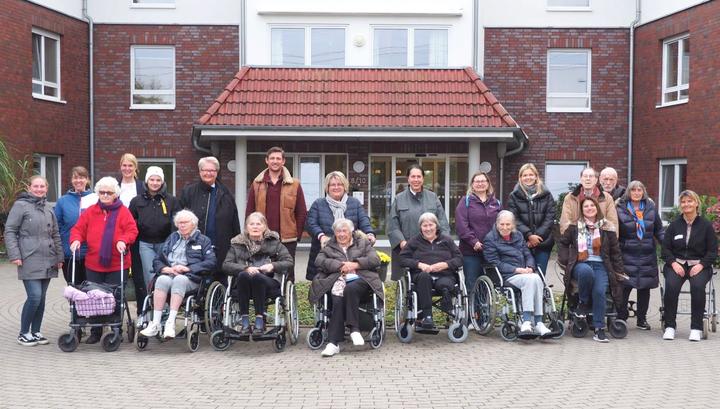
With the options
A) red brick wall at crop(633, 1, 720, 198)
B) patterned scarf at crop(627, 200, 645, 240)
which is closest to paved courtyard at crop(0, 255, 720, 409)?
patterned scarf at crop(627, 200, 645, 240)

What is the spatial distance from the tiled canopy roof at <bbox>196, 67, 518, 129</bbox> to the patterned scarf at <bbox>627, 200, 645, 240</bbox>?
23.0 feet

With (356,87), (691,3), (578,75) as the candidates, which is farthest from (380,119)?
(691,3)

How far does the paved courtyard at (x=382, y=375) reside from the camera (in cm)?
557

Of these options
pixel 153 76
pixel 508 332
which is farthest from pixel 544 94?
pixel 508 332

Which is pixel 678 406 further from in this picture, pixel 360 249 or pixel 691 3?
pixel 691 3

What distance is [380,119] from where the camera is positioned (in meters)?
15.5

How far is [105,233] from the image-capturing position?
7.45 m

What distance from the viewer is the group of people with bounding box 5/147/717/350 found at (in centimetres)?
742

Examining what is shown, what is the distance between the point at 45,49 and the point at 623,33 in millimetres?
14785

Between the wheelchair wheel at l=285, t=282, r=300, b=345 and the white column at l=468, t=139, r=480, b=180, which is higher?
the white column at l=468, t=139, r=480, b=180

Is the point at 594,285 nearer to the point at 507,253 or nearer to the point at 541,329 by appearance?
the point at 541,329

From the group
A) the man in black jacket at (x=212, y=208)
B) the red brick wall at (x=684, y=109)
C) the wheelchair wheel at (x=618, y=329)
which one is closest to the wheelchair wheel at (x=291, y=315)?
the man in black jacket at (x=212, y=208)

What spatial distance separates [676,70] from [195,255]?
14.4m

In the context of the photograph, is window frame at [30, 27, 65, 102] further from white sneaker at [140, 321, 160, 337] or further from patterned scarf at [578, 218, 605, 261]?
patterned scarf at [578, 218, 605, 261]
